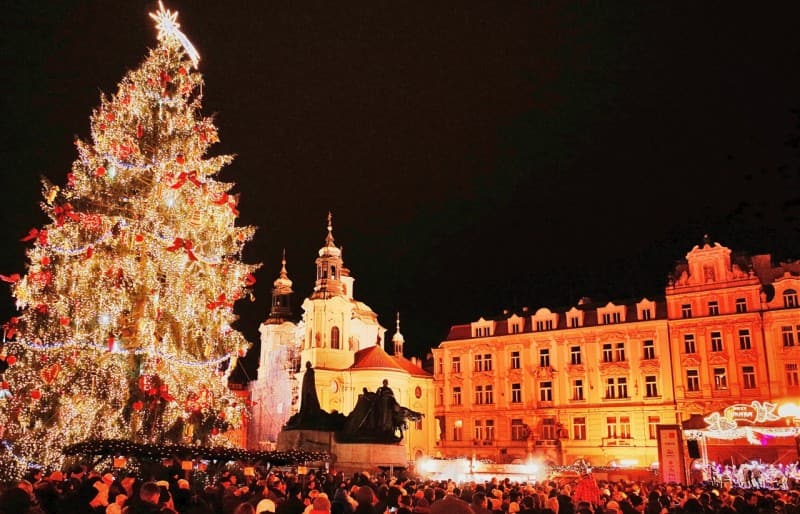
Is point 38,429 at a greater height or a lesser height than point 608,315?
lesser

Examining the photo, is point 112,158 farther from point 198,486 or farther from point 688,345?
point 688,345

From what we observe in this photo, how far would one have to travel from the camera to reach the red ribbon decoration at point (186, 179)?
22.0m

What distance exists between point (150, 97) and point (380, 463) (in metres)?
13.9

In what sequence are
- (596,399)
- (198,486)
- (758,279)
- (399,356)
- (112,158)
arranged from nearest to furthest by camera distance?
(198,486)
(112,158)
(758,279)
(596,399)
(399,356)

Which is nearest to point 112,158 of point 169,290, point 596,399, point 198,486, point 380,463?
point 169,290

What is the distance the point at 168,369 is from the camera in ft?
69.9

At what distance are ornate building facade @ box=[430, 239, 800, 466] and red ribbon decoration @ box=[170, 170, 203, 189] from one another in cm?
3491

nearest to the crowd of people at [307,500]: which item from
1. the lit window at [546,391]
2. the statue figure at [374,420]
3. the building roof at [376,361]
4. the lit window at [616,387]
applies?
the statue figure at [374,420]

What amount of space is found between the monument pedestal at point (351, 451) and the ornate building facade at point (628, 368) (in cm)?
2849

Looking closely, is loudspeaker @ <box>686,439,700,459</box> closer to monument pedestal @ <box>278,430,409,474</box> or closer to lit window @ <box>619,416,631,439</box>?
monument pedestal @ <box>278,430,409,474</box>

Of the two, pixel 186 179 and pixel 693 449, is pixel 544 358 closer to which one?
pixel 693 449

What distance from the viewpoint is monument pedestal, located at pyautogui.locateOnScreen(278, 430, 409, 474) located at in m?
22.1

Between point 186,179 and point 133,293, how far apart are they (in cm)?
388

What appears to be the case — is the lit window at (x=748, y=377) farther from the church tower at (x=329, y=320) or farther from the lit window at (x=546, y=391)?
the church tower at (x=329, y=320)
